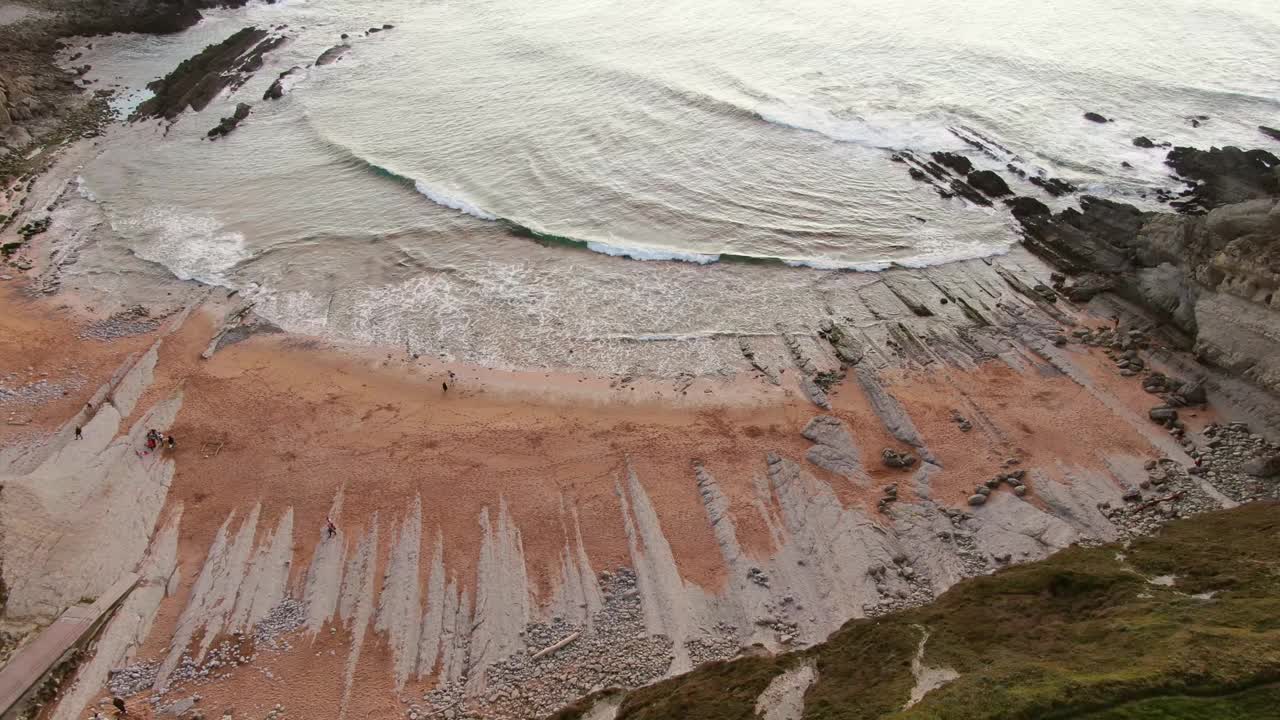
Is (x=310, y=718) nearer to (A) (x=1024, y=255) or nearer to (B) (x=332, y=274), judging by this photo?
(B) (x=332, y=274)

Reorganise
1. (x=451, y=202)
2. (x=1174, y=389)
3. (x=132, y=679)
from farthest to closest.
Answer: (x=451, y=202)
(x=1174, y=389)
(x=132, y=679)

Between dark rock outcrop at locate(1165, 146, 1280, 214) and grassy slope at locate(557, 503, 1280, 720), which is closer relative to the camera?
grassy slope at locate(557, 503, 1280, 720)

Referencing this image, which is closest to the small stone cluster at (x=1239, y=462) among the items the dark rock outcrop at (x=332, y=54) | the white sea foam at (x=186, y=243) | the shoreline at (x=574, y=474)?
the shoreline at (x=574, y=474)

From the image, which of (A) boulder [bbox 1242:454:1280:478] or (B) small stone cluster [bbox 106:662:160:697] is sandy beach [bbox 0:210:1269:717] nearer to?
(B) small stone cluster [bbox 106:662:160:697]

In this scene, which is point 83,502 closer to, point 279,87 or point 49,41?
point 279,87

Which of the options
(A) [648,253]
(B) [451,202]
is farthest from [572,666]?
(B) [451,202]

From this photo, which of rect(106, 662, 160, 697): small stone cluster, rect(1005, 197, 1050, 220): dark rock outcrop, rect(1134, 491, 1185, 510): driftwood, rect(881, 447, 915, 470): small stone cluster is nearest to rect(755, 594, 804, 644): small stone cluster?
rect(881, 447, 915, 470): small stone cluster
